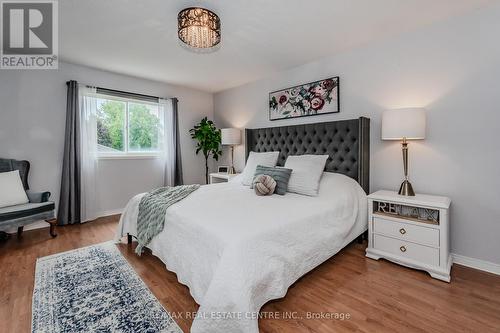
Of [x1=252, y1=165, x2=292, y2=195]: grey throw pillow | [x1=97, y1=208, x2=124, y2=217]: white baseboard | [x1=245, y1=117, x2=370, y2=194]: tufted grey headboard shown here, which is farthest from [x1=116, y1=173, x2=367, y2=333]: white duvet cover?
[x1=97, y1=208, x2=124, y2=217]: white baseboard

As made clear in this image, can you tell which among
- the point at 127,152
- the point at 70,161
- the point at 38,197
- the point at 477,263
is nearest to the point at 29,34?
the point at 70,161

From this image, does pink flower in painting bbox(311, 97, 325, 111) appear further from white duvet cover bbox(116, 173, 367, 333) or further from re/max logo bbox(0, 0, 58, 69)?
re/max logo bbox(0, 0, 58, 69)

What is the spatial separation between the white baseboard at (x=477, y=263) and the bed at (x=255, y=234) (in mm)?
866

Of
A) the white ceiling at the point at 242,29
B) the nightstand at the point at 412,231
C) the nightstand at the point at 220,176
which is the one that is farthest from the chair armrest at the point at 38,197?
the nightstand at the point at 412,231

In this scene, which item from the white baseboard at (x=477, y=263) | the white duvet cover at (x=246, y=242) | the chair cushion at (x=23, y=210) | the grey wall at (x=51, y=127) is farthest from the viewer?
the grey wall at (x=51, y=127)

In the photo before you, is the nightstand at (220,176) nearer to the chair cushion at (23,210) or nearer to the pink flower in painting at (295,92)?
the pink flower in painting at (295,92)

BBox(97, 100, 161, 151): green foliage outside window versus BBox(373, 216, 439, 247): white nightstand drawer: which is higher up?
BBox(97, 100, 161, 151): green foliage outside window

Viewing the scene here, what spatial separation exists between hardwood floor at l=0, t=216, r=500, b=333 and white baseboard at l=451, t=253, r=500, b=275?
0.08 metres

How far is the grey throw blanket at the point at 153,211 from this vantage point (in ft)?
6.98

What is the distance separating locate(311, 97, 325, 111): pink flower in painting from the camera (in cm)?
329

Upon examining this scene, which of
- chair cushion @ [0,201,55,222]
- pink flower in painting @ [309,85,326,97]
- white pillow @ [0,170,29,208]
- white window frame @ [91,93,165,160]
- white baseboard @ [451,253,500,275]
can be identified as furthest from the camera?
white window frame @ [91,93,165,160]

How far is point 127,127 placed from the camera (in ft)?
13.6

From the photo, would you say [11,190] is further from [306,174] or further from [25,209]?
[306,174]

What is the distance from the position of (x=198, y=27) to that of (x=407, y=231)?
262 cm
